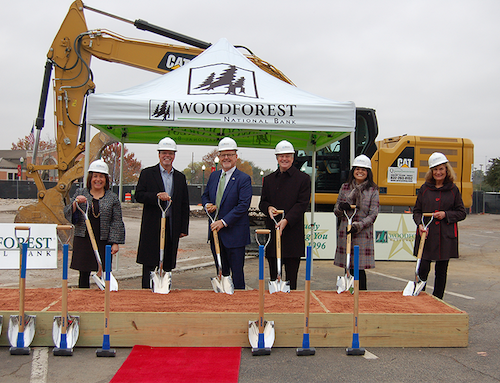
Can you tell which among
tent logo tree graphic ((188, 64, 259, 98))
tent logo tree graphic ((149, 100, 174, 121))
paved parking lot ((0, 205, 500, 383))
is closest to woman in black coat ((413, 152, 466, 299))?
paved parking lot ((0, 205, 500, 383))

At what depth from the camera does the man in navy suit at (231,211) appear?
4.84 m

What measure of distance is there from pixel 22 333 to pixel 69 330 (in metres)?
0.37

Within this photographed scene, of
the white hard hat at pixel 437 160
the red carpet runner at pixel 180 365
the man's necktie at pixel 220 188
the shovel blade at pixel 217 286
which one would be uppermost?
the white hard hat at pixel 437 160

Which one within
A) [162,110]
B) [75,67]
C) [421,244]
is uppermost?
[75,67]

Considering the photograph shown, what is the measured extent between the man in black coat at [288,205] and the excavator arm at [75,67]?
155 inches

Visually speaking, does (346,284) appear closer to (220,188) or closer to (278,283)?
(278,283)

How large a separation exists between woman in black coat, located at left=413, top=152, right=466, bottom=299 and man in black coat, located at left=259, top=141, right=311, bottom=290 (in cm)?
135

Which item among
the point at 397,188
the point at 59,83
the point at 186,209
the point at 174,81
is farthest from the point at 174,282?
the point at 397,188

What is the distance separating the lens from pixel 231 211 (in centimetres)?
486

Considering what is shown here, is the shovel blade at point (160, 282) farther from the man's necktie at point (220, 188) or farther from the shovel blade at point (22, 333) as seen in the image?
the shovel blade at point (22, 333)

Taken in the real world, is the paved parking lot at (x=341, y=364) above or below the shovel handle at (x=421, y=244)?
below

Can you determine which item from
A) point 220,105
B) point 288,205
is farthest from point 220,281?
point 220,105

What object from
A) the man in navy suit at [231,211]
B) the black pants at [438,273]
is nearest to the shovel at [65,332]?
the man in navy suit at [231,211]

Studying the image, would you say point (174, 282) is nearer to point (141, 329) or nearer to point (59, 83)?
point (141, 329)
